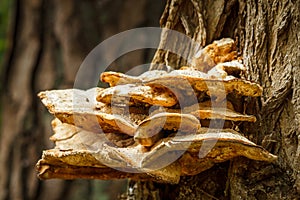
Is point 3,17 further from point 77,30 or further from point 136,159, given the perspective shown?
point 136,159

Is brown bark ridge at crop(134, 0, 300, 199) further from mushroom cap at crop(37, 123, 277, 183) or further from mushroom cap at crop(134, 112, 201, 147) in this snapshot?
mushroom cap at crop(134, 112, 201, 147)

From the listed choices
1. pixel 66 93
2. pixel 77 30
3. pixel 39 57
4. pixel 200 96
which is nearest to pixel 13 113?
pixel 39 57

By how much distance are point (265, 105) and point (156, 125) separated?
0.94 feet

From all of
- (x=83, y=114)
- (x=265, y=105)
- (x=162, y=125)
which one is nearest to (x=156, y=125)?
(x=162, y=125)

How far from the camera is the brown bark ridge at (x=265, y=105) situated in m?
0.96

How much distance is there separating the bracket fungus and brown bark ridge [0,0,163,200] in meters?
1.45

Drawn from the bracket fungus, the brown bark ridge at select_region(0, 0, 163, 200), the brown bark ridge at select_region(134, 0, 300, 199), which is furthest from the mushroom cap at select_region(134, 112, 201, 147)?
the brown bark ridge at select_region(0, 0, 163, 200)

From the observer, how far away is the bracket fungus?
2.79 ft

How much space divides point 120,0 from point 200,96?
1779 mm

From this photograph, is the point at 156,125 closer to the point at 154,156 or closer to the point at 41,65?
the point at 154,156

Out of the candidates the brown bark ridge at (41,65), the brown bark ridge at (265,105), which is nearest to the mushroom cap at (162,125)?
the brown bark ridge at (265,105)

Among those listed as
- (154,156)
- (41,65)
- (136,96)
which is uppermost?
Result: (41,65)

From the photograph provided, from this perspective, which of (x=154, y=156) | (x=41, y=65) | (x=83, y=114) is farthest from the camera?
(x=41, y=65)

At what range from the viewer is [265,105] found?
3.30ft
